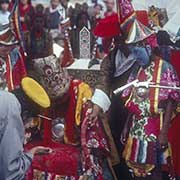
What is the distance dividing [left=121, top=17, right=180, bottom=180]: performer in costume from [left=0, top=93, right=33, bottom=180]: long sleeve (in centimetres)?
167

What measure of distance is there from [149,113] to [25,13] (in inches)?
256

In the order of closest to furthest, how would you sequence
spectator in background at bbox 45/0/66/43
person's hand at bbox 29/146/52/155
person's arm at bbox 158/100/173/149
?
person's hand at bbox 29/146/52/155
person's arm at bbox 158/100/173/149
spectator in background at bbox 45/0/66/43

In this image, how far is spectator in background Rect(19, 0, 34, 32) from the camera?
9156 mm

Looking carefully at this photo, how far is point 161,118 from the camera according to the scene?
4.59m

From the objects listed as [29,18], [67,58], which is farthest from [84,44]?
[29,18]

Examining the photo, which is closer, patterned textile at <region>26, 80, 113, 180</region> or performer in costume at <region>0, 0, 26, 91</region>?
patterned textile at <region>26, 80, 113, 180</region>

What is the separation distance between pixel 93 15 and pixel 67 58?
130 inches

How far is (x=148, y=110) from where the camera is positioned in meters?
4.56

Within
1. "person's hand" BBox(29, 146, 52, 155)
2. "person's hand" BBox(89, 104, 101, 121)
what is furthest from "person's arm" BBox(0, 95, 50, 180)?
"person's hand" BBox(89, 104, 101, 121)

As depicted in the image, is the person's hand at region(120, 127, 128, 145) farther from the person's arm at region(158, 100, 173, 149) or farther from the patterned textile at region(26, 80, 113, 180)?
the person's arm at region(158, 100, 173, 149)

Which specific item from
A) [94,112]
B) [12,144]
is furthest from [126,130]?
[12,144]

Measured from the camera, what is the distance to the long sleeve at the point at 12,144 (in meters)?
2.97

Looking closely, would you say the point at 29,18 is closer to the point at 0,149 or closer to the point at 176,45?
the point at 176,45

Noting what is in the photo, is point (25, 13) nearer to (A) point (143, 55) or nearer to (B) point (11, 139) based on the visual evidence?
(A) point (143, 55)
